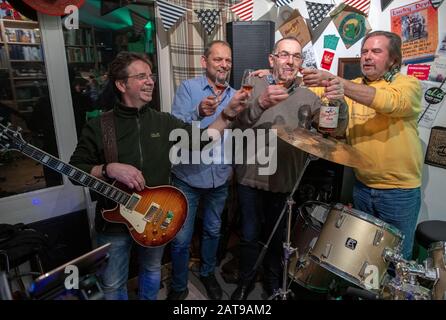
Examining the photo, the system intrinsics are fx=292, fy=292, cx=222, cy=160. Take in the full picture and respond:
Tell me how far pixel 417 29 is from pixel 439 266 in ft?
5.42

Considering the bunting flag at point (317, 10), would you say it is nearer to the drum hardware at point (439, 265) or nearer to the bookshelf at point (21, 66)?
the drum hardware at point (439, 265)

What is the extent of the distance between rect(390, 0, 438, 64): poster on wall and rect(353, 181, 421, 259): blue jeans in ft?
Result: 3.44

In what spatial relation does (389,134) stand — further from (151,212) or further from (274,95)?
(151,212)

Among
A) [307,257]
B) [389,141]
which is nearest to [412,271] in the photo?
[307,257]

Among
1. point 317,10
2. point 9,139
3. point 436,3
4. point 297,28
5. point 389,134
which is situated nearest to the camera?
point 9,139

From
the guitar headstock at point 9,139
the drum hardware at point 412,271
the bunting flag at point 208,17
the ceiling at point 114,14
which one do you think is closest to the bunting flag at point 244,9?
the bunting flag at point 208,17

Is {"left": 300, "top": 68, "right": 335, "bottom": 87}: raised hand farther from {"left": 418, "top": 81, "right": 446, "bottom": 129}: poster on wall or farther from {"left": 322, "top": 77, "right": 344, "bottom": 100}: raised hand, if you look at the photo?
{"left": 418, "top": 81, "right": 446, "bottom": 129}: poster on wall

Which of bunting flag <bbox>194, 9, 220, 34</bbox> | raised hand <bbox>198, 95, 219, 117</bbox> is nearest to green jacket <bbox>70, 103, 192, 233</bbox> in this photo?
raised hand <bbox>198, 95, 219, 117</bbox>

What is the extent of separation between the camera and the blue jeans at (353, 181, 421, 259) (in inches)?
67.5

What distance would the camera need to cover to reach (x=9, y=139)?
4.30 feet

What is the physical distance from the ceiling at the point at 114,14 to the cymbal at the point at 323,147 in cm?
167

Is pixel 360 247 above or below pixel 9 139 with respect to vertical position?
below

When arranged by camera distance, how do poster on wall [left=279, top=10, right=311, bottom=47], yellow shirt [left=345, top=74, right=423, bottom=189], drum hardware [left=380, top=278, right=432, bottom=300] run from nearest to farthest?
1. drum hardware [left=380, top=278, right=432, bottom=300]
2. yellow shirt [left=345, top=74, right=423, bottom=189]
3. poster on wall [left=279, top=10, right=311, bottom=47]

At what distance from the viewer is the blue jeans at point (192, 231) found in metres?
1.98
